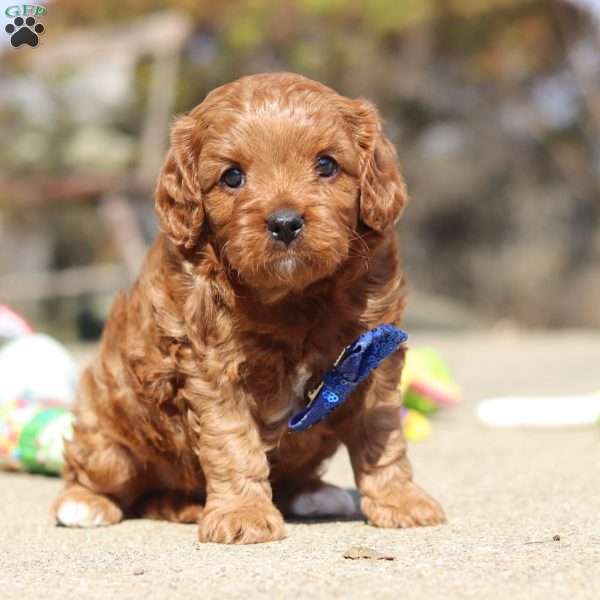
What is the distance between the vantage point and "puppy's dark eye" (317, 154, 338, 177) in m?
3.97

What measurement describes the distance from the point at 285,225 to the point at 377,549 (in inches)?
42.4

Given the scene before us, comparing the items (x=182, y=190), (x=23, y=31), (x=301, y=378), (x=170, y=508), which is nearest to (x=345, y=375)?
(x=301, y=378)

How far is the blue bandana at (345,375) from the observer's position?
13.1ft

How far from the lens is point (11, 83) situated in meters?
15.6

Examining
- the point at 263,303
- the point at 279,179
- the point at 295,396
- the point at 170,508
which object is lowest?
the point at 170,508

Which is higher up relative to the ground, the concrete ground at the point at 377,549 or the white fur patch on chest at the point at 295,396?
the white fur patch on chest at the point at 295,396

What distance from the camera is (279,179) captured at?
3.87 meters

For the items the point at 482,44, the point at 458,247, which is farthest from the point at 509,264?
the point at 482,44

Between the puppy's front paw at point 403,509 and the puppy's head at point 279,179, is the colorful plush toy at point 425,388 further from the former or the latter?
the puppy's head at point 279,179

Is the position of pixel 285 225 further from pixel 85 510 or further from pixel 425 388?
pixel 425 388

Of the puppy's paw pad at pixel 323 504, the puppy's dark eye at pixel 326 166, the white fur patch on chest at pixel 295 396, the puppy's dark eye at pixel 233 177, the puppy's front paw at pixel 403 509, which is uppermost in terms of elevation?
the puppy's dark eye at pixel 326 166

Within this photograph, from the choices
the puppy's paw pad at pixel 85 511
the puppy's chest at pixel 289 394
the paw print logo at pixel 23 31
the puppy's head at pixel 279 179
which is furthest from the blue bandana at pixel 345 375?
the paw print logo at pixel 23 31

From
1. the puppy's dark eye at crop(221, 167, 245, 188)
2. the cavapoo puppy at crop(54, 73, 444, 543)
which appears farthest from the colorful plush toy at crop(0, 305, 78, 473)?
the puppy's dark eye at crop(221, 167, 245, 188)

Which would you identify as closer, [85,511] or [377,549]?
[377,549]
